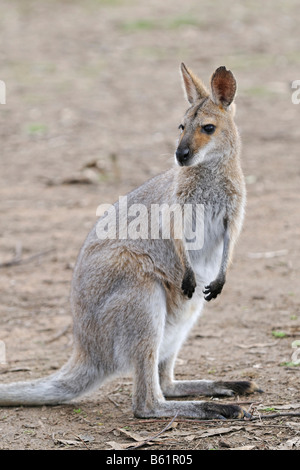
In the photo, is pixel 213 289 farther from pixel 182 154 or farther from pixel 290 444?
pixel 290 444

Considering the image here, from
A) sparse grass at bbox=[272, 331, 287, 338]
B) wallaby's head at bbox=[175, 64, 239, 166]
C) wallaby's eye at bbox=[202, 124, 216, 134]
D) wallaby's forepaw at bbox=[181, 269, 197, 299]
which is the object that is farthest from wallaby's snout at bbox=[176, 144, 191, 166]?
sparse grass at bbox=[272, 331, 287, 338]

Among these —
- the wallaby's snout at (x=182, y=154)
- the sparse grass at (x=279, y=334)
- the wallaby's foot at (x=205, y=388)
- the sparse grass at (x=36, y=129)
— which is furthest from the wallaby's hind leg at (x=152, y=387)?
the sparse grass at (x=36, y=129)

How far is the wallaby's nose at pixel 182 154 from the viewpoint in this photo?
3.90 m

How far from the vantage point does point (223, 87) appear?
412 centimetres

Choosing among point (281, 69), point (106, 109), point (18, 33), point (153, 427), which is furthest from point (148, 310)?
point (18, 33)

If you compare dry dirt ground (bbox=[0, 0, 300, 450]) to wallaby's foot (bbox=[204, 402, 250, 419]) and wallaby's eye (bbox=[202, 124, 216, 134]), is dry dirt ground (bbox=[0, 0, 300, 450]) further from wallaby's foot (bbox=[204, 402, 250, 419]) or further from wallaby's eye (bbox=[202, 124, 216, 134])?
wallaby's eye (bbox=[202, 124, 216, 134])

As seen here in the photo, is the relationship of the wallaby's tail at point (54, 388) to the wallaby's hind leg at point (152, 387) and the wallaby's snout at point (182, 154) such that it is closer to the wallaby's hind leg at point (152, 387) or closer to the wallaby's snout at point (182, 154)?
the wallaby's hind leg at point (152, 387)

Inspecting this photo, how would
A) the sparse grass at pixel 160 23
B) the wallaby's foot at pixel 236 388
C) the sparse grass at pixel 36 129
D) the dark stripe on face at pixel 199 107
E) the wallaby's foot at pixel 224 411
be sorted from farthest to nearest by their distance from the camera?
the sparse grass at pixel 160 23
the sparse grass at pixel 36 129
the wallaby's foot at pixel 236 388
the dark stripe on face at pixel 199 107
the wallaby's foot at pixel 224 411

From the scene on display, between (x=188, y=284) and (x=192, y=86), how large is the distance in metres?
1.08

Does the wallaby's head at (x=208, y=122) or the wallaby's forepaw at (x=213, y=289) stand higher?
the wallaby's head at (x=208, y=122)

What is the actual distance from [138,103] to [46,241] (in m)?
4.38

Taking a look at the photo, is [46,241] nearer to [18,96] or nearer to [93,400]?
[93,400]

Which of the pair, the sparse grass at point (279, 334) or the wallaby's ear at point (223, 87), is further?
the sparse grass at point (279, 334)

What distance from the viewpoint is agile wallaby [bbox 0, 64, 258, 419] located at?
3938mm
